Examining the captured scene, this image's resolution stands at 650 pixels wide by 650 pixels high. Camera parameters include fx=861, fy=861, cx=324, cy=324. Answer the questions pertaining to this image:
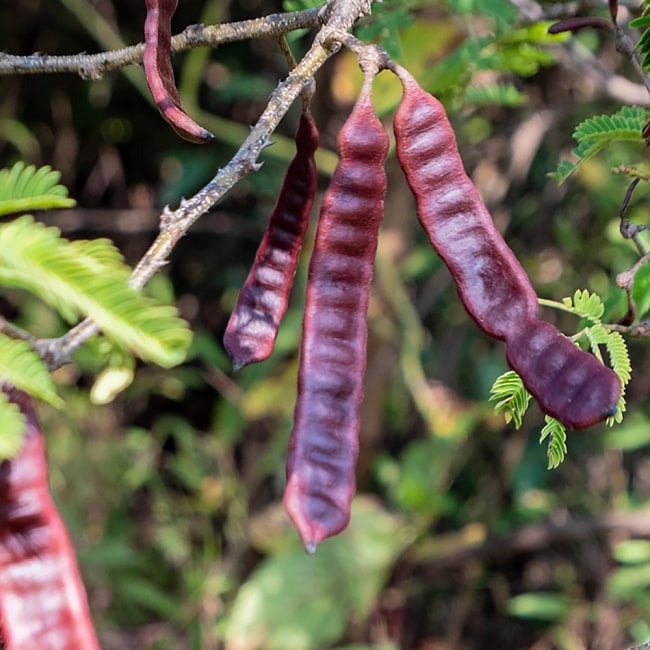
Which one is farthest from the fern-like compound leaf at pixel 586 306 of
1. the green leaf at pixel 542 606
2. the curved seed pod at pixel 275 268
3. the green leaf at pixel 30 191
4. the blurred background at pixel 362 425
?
the green leaf at pixel 542 606

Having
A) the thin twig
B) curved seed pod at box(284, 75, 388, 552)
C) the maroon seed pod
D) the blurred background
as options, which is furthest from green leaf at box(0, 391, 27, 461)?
the blurred background

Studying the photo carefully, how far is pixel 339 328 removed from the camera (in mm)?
812

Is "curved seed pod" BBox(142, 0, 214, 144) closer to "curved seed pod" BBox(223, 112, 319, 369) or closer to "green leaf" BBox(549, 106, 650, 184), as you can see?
"curved seed pod" BBox(223, 112, 319, 369)

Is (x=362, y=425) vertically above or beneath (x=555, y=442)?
beneath

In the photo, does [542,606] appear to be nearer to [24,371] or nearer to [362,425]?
[362,425]

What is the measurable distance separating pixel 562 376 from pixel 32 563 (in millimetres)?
537

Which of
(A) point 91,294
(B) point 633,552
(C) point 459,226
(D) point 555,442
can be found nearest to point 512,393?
(D) point 555,442

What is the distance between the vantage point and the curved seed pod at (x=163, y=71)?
782 mm

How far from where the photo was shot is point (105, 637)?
9.34 ft

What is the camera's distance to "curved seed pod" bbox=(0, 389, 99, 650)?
0.83 meters

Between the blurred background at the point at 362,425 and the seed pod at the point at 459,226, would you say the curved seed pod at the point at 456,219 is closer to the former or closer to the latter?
the seed pod at the point at 459,226

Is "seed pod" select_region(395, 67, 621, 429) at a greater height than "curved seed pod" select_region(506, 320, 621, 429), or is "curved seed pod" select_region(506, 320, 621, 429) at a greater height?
"seed pod" select_region(395, 67, 621, 429)

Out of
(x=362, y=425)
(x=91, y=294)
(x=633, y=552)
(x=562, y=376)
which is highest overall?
(x=91, y=294)

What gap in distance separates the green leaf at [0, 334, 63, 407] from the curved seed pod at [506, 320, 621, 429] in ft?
1.28
